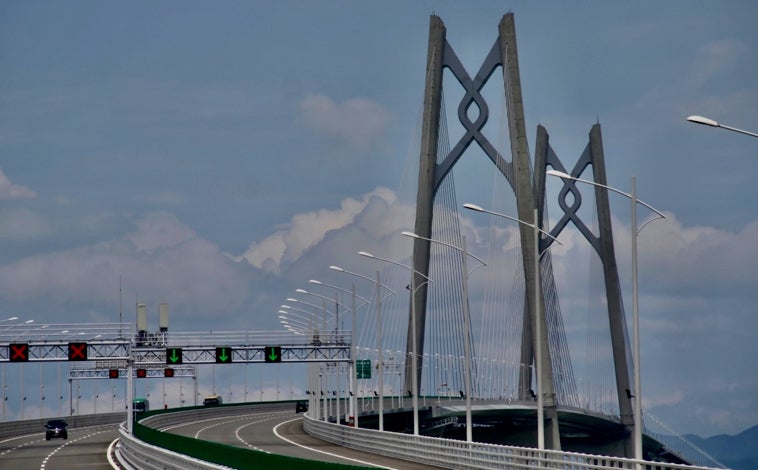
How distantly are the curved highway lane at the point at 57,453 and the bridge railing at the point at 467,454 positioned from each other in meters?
11.7

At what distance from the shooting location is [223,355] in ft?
302

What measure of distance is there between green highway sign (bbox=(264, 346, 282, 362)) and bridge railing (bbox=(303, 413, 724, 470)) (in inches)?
620

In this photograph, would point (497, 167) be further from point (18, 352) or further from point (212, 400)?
point (212, 400)

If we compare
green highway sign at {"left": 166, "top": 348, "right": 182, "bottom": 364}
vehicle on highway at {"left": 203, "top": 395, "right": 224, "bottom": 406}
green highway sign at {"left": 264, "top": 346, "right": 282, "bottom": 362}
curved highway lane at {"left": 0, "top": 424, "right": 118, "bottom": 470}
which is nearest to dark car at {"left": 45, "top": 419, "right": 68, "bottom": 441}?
curved highway lane at {"left": 0, "top": 424, "right": 118, "bottom": 470}

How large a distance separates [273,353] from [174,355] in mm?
6352

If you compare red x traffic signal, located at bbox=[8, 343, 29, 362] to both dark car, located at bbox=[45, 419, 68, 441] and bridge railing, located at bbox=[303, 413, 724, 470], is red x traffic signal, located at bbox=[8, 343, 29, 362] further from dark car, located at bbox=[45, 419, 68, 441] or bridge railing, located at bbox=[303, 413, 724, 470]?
bridge railing, located at bbox=[303, 413, 724, 470]

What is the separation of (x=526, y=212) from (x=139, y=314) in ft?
77.2

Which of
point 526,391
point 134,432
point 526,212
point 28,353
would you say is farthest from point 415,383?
point 526,391

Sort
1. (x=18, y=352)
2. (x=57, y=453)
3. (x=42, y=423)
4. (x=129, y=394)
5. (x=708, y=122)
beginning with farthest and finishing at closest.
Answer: (x=42, y=423)
(x=18, y=352)
(x=129, y=394)
(x=57, y=453)
(x=708, y=122)

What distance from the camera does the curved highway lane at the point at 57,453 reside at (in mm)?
62719

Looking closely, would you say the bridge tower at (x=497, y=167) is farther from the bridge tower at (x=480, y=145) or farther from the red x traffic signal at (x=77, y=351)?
the red x traffic signal at (x=77, y=351)

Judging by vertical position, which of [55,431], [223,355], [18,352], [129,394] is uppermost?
[18,352]

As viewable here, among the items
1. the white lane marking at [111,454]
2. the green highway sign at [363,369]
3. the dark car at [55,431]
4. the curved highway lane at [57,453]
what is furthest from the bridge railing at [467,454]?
the dark car at [55,431]

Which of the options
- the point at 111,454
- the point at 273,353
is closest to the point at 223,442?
the point at 111,454
